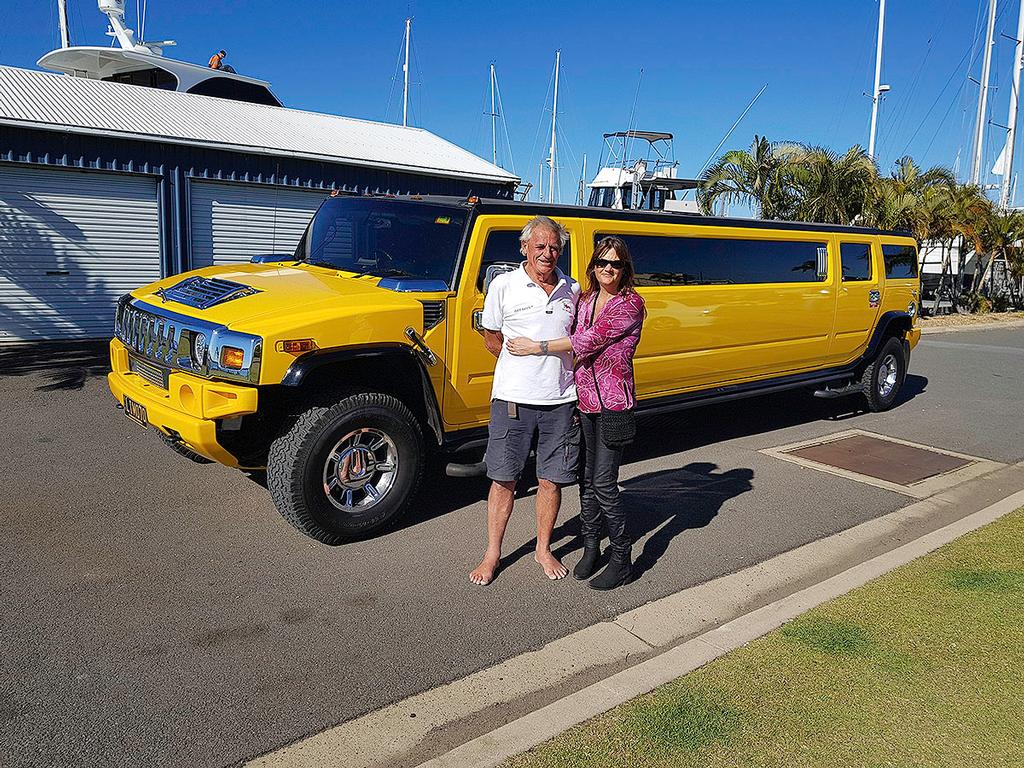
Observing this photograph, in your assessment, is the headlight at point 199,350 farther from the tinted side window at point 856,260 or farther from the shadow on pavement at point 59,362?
the tinted side window at point 856,260

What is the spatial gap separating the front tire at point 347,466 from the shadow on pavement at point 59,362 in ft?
17.9

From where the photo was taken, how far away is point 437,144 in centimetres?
1772

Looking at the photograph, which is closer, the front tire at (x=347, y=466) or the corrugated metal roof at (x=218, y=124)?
the front tire at (x=347, y=466)

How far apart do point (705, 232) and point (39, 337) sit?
9995 millimetres

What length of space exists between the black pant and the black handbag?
0.04 m

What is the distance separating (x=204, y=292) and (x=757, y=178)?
17.6 meters

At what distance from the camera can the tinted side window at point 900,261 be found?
9.11 meters

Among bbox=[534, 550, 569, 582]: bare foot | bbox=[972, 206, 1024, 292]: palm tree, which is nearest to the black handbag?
bbox=[534, 550, 569, 582]: bare foot

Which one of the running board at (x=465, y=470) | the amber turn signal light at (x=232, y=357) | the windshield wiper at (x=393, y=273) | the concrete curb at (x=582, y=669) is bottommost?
the concrete curb at (x=582, y=669)

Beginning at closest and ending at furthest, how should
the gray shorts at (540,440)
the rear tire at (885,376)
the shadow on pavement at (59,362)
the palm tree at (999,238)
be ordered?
the gray shorts at (540,440) < the rear tire at (885,376) < the shadow on pavement at (59,362) < the palm tree at (999,238)

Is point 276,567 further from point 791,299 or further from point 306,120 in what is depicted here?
point 306,120

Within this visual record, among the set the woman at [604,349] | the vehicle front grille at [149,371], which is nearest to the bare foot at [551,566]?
the woman at [604,349]

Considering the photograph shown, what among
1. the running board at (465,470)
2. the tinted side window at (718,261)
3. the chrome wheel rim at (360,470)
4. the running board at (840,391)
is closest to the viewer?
the chrome wheel rim at (360,470)

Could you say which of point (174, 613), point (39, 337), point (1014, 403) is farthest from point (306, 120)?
point (174, 613)
